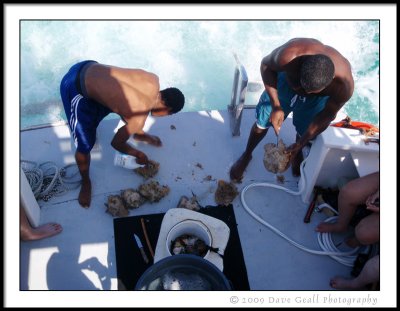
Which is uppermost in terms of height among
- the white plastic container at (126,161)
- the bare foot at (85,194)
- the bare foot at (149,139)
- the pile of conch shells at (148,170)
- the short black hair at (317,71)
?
the short black hair at (317,71)

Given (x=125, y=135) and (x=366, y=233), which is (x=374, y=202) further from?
(x=125, y=135)

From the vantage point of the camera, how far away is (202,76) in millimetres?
4641

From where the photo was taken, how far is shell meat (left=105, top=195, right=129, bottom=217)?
2.43 meters

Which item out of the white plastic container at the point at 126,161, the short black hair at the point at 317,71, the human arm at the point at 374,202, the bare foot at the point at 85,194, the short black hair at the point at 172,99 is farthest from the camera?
the white plastic container at the point at 126,161

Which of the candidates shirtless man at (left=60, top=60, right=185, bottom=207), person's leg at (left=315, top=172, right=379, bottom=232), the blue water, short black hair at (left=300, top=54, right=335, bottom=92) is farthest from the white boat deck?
the blue water

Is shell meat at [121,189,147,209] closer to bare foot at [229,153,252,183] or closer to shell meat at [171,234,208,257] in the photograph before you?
shell meat at [171,234,208,257]

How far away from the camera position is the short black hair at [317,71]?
1.89m

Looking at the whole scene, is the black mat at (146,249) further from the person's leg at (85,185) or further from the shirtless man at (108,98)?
the shirtless man at (108,98)

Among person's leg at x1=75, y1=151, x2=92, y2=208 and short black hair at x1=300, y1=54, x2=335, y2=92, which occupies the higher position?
short black hair at x1=300, y1=54, x2=335, y2=92

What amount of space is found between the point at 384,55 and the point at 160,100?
53.2 inches

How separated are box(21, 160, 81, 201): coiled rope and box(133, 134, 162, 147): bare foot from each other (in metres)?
0.51

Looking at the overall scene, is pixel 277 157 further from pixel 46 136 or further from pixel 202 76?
pixel 202 76

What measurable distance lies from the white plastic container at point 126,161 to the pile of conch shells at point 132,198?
204 mm

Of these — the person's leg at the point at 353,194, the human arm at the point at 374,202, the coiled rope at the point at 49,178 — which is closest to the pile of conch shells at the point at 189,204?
the coiled rope at the point at 49,178
